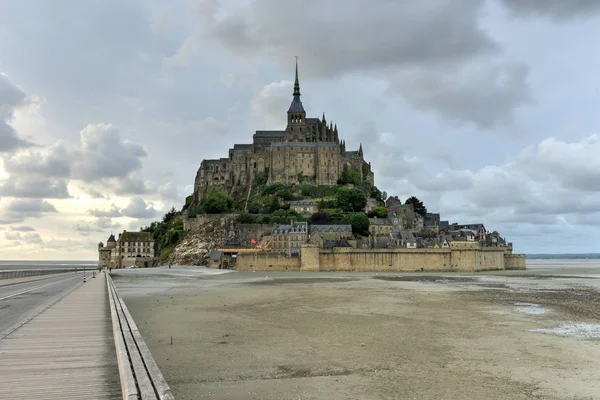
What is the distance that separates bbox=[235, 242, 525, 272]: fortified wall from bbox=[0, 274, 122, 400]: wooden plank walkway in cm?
5146

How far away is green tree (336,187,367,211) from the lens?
274ft

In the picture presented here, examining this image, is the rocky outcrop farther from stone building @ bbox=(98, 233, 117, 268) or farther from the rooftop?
stone building @ bbox=(98, 233, 117, 268)

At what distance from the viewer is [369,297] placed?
89.6 feet

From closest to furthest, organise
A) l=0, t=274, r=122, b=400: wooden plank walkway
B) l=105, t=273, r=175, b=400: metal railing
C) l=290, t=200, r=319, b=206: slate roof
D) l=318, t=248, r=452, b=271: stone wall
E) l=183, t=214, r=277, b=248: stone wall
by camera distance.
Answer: l=105, t=273, r=175, b=400: metal railing < l=0, t=274, r=122, b=400: wooden plank walkway < l=318, t=248, r=452, b=271: stone wall < l=183, t=214, r=277, b=248: stone wall < l=290, t=200, r=319, b=206: slate roof

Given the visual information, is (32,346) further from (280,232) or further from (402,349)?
(280,232)

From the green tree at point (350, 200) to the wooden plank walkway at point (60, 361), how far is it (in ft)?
235

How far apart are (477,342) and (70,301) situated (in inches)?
598

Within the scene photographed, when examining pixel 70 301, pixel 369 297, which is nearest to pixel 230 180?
pixel 369 297

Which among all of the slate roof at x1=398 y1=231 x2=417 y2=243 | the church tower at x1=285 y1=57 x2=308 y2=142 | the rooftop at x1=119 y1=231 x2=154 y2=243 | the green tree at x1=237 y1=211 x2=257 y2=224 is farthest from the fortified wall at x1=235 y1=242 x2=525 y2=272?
the church tower at x1=285 y1=57 x2=308 y2=142

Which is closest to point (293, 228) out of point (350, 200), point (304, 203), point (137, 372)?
point (304, 203)

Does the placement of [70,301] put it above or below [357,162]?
below

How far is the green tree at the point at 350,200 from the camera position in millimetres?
83375

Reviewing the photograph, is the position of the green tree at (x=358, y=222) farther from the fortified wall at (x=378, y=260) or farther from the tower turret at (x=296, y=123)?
the tower turret at (x=296, y=123)

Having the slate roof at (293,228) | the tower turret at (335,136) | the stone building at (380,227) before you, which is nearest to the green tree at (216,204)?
the slate roof at (293,228)
